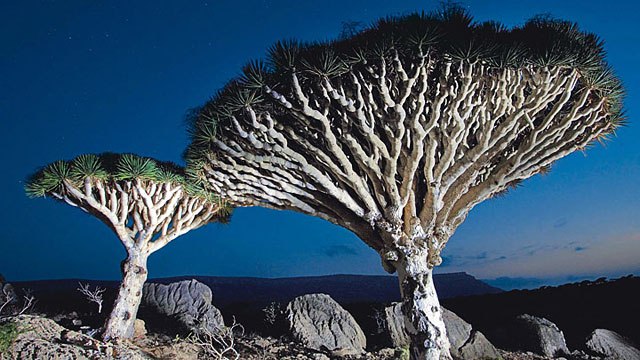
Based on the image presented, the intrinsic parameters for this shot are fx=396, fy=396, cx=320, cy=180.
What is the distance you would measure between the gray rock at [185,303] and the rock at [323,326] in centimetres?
176

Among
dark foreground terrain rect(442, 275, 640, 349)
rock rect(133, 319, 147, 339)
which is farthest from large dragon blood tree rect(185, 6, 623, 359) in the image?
dark foreground terrain rect(442, 275, 640, 349)

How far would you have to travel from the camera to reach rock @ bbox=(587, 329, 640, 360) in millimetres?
7801

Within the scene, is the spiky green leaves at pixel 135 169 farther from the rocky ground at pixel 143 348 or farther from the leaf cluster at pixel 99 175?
the rocky ground at pixel 143 348

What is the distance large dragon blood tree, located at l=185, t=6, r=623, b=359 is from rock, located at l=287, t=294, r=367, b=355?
2.52m

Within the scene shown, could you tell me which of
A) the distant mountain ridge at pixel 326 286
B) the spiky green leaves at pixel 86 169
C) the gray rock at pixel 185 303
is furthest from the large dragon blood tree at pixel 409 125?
the distant mountain ridge at pixel 326 286

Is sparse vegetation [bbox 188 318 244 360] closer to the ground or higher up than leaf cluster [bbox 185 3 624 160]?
closer to the ground

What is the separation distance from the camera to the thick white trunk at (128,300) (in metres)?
6.77

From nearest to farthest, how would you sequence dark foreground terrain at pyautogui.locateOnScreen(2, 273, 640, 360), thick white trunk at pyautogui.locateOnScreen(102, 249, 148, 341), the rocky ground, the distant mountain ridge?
1. the rocky ground
2. thick white trunk at pyautogui.locateOnScreen(102, 249, 148, 341)
3. dark foreground terrain at pyautogui.locateOnScreen(2, 273, 640, 360)
4. the distant mountain ridge

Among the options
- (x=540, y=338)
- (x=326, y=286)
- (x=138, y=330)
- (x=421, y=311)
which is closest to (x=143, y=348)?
(x=138, y=330)

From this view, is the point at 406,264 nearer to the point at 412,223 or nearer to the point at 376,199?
the point at 412,223

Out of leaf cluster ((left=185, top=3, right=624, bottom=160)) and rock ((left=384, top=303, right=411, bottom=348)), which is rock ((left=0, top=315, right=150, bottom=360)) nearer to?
leaf cluster ((left=185, top=3, right=624, bottom=160))

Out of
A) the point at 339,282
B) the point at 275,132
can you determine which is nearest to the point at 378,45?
Result: the point at 275,132

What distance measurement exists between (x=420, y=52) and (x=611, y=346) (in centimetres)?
739

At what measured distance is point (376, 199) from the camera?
20.6 ft
